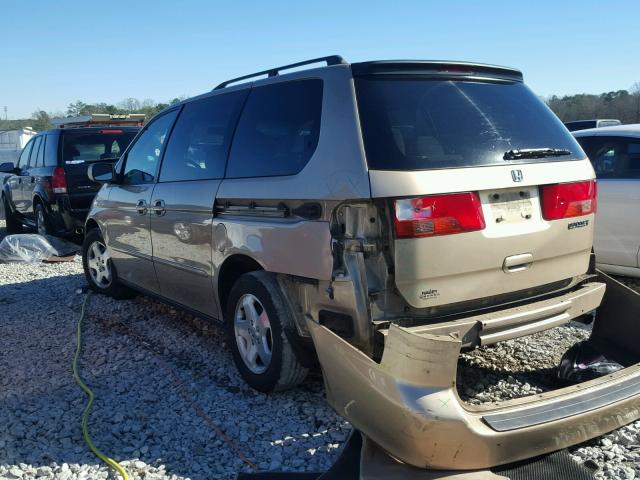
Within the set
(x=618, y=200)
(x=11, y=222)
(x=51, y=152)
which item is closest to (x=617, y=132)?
(x=618, y=200)

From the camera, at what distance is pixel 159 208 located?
4699 millimetres

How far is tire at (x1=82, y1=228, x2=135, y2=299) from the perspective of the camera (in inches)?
241

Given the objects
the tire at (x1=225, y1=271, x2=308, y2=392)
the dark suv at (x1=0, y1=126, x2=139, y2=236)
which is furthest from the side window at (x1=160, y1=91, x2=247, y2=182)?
the dark suv at (x1=0, y1=126, x2=139, y2=236)

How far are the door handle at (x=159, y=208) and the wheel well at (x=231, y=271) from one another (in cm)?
92

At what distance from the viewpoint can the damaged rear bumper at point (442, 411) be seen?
8.23 ft

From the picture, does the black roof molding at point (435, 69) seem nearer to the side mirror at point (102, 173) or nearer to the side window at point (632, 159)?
the side window at point (632, 159)

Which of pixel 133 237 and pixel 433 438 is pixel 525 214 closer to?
pixel 433 438

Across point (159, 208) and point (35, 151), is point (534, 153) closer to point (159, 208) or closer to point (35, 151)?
→ point (159, 208)

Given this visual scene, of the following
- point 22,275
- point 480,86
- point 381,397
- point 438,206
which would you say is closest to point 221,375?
point 381,397

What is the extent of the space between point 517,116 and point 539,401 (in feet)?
5.26

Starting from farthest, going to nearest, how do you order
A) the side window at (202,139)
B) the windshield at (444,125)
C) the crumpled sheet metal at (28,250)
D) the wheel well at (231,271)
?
the crumpled sheet metal at (28,250)
the side window at (202,139)
the wheel well at (231,271)
the windshield at (444,125)

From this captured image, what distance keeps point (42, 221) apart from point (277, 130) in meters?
7.67

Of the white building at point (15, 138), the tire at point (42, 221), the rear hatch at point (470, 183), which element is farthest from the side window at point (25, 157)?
the white building at point (15, 138)

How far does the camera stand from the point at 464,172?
2.96 metres
